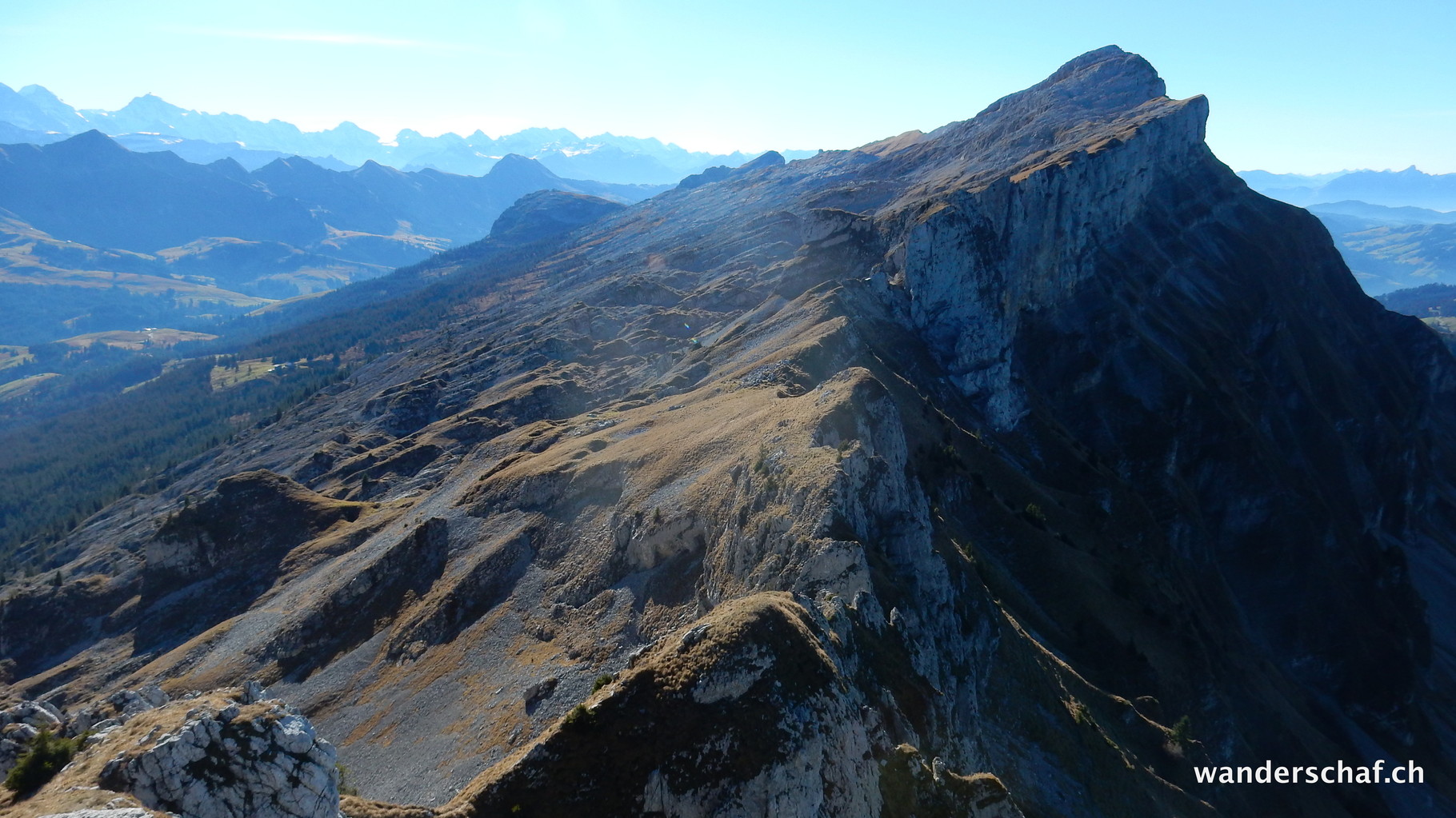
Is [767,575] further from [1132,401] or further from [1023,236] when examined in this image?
[1023,236]

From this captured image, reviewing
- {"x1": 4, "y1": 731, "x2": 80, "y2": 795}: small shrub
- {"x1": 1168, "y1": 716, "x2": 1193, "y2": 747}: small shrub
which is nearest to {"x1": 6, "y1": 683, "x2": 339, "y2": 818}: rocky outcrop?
{"x1": 4, "y1": 731, "x2": 80, "y2": 795}: small shrub

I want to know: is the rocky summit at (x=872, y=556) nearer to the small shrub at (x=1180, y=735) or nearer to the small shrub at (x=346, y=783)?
the small shrub at (x=1180, y=735)

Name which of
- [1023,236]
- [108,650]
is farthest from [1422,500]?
[108,650]

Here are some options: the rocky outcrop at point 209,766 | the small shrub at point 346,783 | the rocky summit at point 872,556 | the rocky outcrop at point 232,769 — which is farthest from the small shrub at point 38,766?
the small shrub at point 346,783

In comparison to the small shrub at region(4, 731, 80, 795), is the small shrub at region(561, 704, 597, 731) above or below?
below

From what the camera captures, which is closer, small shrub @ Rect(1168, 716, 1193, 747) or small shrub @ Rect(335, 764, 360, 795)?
small shrub @ Rect(335, 764, 360, 795)

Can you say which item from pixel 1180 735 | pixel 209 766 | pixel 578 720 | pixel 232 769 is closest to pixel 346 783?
pixel 232 769

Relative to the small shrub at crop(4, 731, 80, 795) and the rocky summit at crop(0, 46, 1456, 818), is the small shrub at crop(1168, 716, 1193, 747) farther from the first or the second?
the small shrub at crop(4, 731, 80, 795)
